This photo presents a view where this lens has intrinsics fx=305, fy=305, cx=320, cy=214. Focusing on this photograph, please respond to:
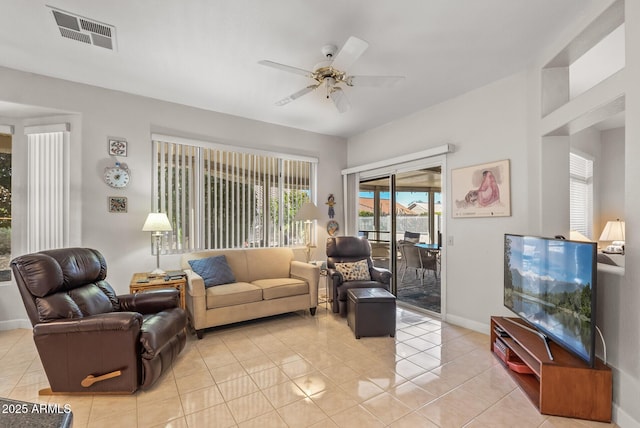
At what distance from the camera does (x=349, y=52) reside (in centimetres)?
224

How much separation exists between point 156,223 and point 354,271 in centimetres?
253

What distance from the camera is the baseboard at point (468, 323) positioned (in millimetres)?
3402

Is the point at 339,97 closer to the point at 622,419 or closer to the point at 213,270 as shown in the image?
the point at 213,270

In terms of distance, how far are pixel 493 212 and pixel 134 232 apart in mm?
4174

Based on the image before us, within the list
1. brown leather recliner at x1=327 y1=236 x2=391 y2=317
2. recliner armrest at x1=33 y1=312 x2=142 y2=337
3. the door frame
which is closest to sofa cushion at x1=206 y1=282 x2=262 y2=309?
brown leather recliner at x1=327 y1=236 x2=391 y2=317

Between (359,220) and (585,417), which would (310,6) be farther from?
(359,220)

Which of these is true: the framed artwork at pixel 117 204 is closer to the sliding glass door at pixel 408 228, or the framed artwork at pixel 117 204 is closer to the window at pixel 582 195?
the sliding glass door at pixel 408 228

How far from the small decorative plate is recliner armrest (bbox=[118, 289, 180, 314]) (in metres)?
2.99

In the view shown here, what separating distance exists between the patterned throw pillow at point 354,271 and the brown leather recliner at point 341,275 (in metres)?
0.07

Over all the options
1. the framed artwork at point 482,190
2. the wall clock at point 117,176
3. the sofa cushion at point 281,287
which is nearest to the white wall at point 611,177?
the framed artwork at point 482,190

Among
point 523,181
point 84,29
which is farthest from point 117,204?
point 523,181

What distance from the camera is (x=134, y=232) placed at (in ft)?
12.2

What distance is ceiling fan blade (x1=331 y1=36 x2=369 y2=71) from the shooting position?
2098 millimetres

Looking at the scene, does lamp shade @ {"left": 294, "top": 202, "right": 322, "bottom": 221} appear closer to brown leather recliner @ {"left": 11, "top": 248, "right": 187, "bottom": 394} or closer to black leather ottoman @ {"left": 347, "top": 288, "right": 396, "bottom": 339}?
black leather ottoman @ {"left": 347, "top": 288, "right": 396, "bottom": 339}
